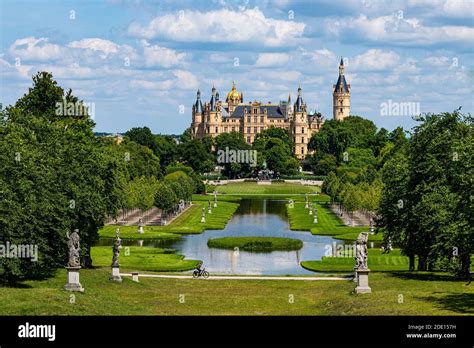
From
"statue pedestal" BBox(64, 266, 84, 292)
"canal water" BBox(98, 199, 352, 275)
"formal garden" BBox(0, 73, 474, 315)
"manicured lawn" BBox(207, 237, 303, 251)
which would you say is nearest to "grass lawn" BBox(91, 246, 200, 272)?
"formal garden" BBox(0, 73, 474, 315)

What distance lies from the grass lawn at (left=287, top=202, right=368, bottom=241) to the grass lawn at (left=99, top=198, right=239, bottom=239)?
6.60 metres

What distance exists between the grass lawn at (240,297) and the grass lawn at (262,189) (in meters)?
101

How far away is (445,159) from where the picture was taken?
48.6 m

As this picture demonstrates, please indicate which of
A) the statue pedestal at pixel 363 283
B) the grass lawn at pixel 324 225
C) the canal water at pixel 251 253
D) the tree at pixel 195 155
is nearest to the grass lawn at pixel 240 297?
the statue pedestal at pixel 363 283

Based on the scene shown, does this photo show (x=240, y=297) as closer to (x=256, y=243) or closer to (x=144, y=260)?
(x=144, y=260)

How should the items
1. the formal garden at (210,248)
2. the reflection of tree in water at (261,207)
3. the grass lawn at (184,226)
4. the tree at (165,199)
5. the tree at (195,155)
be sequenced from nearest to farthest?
the formal garden at (210,248)
the grass lawn at (184,226)
the tree at (165,199)
the reflection of tree in water at (261,207)
the tree at (195,155)

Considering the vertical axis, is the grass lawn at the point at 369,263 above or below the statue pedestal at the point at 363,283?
below

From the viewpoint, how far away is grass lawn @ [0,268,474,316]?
1286 inches

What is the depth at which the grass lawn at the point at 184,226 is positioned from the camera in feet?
266

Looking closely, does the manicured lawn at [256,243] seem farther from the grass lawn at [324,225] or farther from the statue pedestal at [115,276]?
the statue pedestal at [115,276]

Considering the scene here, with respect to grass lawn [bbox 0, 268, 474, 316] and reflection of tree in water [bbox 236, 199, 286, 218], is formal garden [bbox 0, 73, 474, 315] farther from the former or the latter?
reflection of tree in water [bbox 236, 199, 286, 218]

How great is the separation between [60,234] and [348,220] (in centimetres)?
5869

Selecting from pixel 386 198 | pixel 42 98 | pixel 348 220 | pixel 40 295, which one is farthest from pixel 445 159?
pixel 348 220
